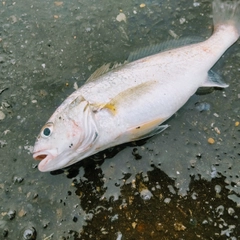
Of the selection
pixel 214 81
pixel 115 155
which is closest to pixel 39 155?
pixel 115 155

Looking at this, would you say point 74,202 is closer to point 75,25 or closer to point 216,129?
point 216,129

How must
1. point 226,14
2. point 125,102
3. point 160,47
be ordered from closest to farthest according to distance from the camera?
1. point 125,102
2. point 160,47
3. point 226,14

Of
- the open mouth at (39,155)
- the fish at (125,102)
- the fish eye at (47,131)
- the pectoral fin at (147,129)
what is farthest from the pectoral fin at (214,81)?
the open mouth at (39,155)

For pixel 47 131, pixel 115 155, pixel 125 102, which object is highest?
pixel 47 131

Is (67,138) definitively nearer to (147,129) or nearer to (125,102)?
(125,102)

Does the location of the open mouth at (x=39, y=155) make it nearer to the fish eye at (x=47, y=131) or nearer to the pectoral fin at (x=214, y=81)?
the fish eye at (x=47, y=131)

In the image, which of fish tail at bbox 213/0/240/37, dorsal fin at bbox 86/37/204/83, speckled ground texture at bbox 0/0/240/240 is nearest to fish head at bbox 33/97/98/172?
speckled ground texture at bbox 0/0/240/240

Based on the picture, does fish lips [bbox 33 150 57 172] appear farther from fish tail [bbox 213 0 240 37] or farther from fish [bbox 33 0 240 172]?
fish tail [bbox 213 0 240 37]
